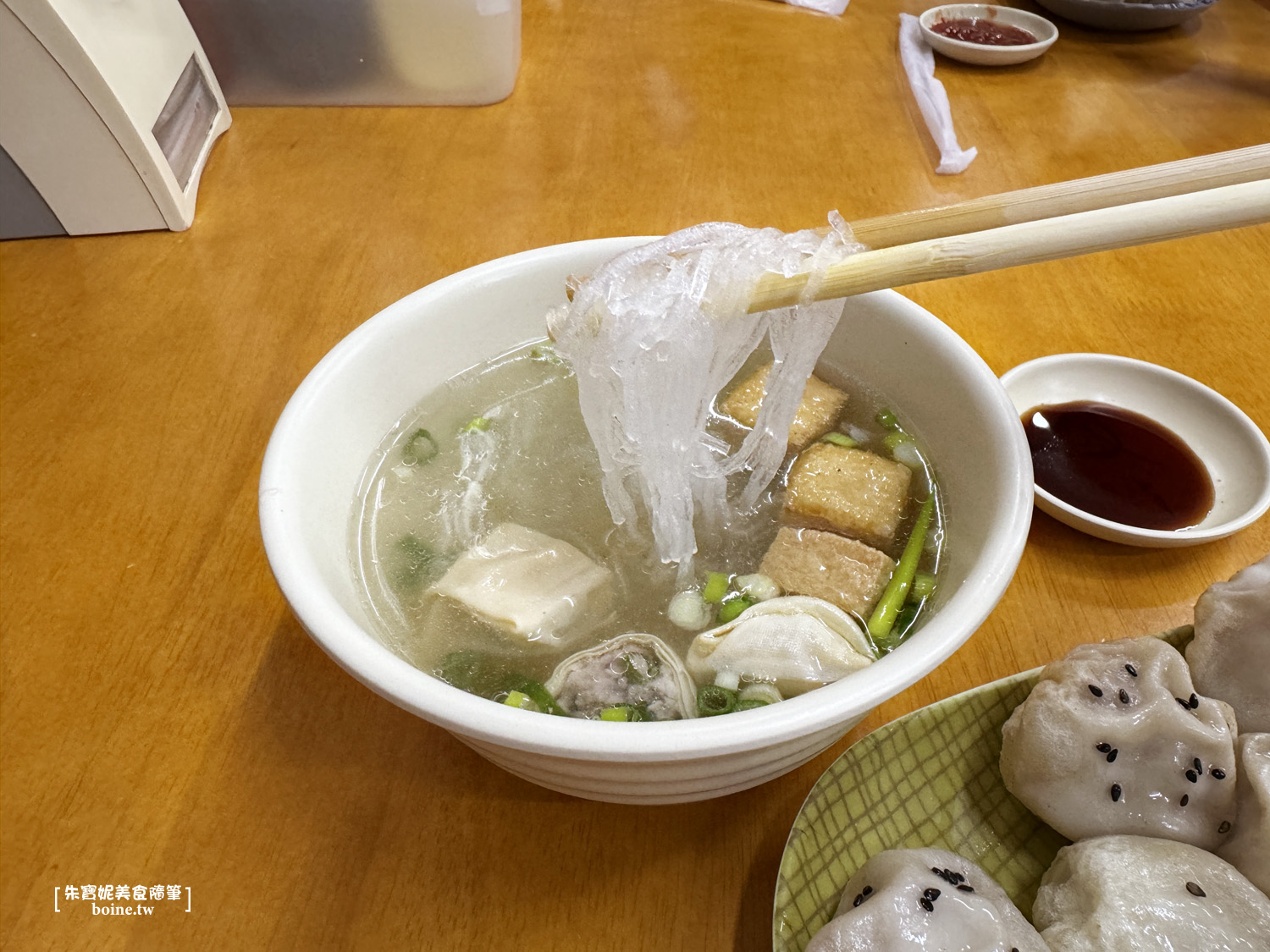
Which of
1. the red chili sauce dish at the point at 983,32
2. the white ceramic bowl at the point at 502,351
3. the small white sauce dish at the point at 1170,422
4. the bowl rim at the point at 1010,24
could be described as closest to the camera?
the white ceramic bowl at the point at 502,351

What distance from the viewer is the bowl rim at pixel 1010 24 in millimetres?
3131

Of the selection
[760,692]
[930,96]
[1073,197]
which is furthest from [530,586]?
[930,96]

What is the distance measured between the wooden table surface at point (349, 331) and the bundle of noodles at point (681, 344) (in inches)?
20.4

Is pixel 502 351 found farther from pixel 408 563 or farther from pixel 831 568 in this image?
pixel 831 568

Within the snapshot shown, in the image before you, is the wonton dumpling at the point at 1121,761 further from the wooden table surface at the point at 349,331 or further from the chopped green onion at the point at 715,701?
the chopped green onion at the point at 715,701

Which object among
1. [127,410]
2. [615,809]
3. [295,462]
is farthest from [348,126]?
[615,809]

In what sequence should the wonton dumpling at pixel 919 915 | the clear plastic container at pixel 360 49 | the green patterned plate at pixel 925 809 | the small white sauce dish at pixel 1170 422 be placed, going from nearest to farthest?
the wonton dumpling at pixel 919 915 < the green patterned plate at pixel 925 809 < the small white sauce dish at pixel 1170 422 < the clear plastic container at pixel 360 49

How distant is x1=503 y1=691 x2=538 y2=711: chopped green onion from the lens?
1139mm

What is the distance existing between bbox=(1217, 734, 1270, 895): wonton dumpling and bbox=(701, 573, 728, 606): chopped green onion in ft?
2.64

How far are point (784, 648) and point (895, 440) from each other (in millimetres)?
505

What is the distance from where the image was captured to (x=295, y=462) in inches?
44.4

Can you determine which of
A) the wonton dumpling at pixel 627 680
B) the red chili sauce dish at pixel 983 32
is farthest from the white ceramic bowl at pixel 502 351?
the red chili sauce dish at pixel 983 32

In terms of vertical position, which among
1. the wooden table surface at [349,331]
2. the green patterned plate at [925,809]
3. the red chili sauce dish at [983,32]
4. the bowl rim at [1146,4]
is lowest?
the red chili sauce dish at [983,32]

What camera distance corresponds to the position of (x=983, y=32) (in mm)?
3348
